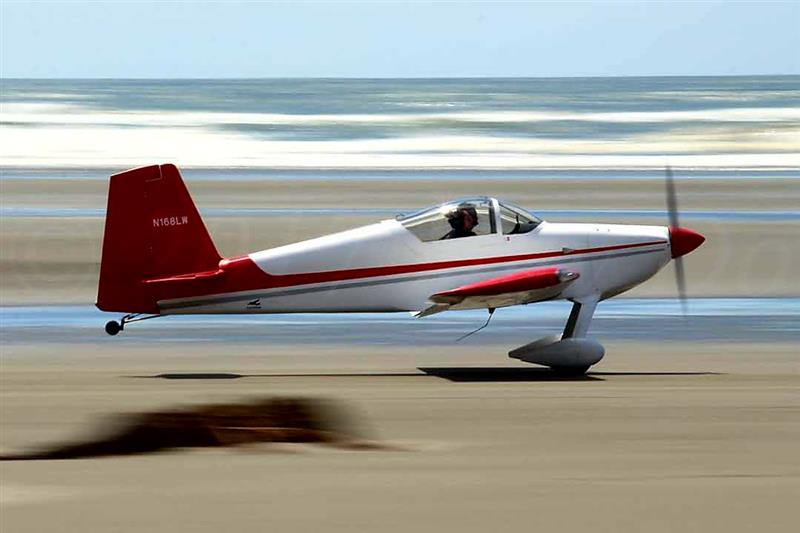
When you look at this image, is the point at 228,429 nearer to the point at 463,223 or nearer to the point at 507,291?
the point at 507,291

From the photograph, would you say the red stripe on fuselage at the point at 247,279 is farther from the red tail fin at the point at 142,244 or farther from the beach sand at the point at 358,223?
the beach sand at the point at 358,223

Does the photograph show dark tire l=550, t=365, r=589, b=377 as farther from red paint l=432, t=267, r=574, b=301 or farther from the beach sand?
the beach sand

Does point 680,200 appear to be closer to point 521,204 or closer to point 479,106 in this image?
point 521,204

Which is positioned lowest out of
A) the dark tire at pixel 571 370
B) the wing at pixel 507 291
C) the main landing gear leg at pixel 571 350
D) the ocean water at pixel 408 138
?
the dark tire at pixel 571 370

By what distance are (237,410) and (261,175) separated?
34206 millimetres

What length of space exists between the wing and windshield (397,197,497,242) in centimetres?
51

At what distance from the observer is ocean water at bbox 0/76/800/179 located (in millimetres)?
51750

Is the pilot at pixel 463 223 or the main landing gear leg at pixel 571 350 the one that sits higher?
the pilot at pixel 463 223

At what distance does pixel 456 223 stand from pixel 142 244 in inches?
121

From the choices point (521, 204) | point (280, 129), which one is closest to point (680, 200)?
point (521, 204)

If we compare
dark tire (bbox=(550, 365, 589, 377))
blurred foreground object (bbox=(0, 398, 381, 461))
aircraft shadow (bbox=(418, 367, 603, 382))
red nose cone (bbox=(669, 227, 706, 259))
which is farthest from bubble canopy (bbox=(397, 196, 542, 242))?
blurred foreground object (bbox=(0, 398, 381, 461))

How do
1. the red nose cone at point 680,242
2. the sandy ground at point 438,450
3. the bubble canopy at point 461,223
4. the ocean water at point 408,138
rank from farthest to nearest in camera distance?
the ocean water at point 408,138 < the red nose cone at point 680,242 < the bubble canopy at point 461,223 < the sandy ground at point 438,450

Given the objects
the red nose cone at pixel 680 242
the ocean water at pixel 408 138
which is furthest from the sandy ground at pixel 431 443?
the ocean water at pixel 408 138

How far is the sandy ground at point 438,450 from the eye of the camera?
9594mm
